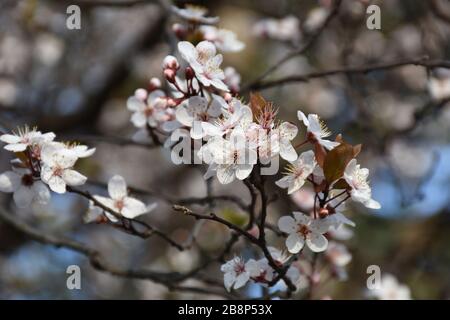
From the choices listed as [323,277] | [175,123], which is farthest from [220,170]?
[323,277]

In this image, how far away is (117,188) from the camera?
2008 millimetres

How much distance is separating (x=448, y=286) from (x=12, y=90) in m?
2.76

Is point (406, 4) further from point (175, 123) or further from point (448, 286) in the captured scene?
point (175, 123)

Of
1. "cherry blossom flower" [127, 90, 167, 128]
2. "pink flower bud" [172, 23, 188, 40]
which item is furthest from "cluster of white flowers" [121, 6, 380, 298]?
"pink flower bud" [172, 23, 188, 40]

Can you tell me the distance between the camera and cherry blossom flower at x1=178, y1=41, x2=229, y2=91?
1740mm

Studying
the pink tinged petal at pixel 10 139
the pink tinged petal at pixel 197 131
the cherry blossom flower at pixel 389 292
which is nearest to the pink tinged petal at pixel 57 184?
the pink tinged petal at pixel 10 139

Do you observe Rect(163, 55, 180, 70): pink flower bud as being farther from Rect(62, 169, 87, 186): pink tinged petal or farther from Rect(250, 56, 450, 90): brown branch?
Rect(250, 56, 450, 90): brown branch

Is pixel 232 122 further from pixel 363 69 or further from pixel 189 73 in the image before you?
pixel 363 69

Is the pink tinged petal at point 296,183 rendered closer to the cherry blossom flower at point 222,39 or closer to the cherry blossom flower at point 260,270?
the cherry blossom flower at point 260,270

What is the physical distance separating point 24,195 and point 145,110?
491 mm

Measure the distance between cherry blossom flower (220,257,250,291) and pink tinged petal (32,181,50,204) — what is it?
454 mm

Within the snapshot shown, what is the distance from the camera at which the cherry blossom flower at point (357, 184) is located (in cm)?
164

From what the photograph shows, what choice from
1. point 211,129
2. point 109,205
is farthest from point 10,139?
point 211,129

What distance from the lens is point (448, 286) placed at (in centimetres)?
356
